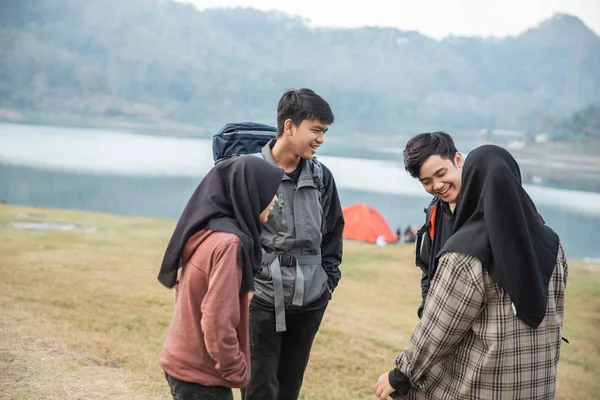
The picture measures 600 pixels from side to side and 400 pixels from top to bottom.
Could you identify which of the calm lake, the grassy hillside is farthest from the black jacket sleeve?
the calm lake

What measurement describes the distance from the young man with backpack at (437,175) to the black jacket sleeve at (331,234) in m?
0.54

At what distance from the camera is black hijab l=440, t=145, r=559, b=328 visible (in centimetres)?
164

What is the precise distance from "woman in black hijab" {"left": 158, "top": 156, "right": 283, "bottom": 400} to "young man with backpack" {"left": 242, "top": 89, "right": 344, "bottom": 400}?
45cm

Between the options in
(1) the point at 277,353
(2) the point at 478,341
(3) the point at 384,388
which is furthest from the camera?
(1) the point at 277,353

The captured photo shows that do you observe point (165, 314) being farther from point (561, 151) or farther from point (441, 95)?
point (441, 95)

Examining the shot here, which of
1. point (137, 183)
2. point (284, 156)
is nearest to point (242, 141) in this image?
point (284, 156)

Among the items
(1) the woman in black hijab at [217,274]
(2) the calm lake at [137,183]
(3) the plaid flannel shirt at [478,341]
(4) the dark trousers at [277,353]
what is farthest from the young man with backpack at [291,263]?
(2) the calm lake at [137,183]

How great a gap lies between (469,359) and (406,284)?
275 inches

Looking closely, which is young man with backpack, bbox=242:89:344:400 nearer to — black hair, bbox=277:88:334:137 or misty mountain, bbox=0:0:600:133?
black hair, bbox=277:88:334:137

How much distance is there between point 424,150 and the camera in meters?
2.12

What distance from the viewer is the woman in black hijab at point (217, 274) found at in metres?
1.83

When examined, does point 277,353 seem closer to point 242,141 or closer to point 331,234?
point 331,234

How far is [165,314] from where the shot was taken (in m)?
5.88

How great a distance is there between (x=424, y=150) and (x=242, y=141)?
2.58 ft
